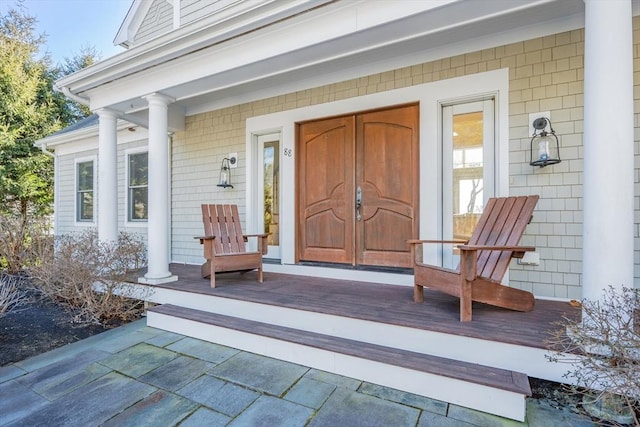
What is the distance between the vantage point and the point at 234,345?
2920mm

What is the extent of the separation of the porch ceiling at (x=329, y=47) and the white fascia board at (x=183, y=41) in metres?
0.04

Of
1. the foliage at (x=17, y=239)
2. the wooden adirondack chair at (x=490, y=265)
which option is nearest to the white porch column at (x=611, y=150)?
the wooden adirondack chair at (x=490, y=265)

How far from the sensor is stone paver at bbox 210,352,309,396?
2271 mm

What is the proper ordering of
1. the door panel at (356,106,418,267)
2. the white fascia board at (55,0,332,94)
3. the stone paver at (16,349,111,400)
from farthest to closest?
the door panel at (356,106,418,267), the white fascia board at (55,0,332,94), the stone paver at (16,349,111,400)

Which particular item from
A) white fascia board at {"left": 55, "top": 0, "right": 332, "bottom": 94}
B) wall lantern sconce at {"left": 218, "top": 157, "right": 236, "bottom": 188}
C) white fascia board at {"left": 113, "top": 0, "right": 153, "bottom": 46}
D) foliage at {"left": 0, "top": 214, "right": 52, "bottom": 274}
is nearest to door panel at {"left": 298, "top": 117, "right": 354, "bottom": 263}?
wall lantern sconce at {"left": 218, "top": 157, "right": 236, "bottom": 188}

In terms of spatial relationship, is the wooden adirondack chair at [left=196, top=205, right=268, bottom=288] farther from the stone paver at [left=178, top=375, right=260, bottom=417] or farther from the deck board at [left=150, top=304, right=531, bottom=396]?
the stone paver at [left=178, top=375, right=260, bottom=417]

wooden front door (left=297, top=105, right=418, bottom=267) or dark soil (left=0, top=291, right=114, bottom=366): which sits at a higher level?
wooden front door (left=297, top=105, right=418, bottom=267)

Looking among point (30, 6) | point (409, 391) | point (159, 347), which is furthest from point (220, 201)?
point (30, 6)

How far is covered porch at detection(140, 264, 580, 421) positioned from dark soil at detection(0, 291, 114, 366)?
77cm

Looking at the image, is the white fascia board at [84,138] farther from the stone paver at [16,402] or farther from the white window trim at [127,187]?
the stone paver at [16,402]

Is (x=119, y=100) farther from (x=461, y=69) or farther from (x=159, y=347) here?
(x=461, y=69)

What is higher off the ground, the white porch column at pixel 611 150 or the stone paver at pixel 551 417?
the white porch column at pixel 611 150

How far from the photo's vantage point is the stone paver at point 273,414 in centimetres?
188

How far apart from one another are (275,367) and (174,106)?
4.59m
